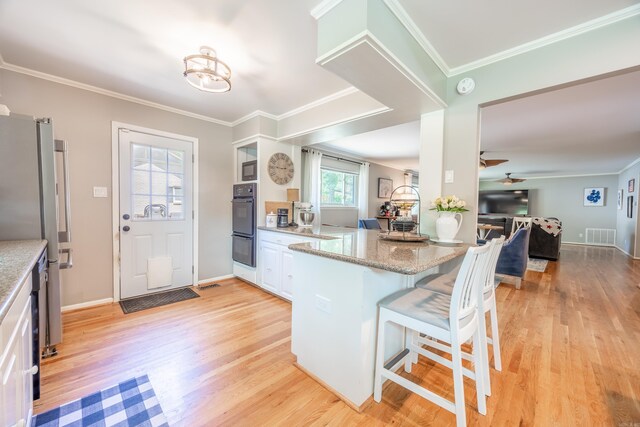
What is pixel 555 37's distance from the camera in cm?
169

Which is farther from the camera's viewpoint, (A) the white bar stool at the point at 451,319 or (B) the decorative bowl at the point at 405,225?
(B) the decorative bowl at the point at 405,225

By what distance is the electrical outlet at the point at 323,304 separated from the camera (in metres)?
1.63

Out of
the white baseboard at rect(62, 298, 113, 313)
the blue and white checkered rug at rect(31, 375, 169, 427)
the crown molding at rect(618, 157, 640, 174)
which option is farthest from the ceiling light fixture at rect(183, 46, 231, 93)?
the crown molding at rect(618, 157, 640, 174)

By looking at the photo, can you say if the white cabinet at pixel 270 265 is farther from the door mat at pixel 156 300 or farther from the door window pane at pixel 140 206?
the door window pane at pixel 140 206

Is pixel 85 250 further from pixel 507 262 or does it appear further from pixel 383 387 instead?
pixel 507 262

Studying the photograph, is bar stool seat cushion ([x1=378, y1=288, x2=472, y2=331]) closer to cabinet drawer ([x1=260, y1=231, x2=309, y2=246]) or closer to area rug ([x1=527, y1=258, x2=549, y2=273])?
cabinet drawer ([x1=260, y1=231, x2=309, y2=246])

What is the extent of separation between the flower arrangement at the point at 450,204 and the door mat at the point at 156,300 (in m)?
2.91

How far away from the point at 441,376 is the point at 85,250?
11.8 feet

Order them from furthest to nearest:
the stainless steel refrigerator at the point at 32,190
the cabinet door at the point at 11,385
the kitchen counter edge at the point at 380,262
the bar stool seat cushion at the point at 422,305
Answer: the stainless steel refrigerator at the point at 32,190
the bar stool seat cushion at the point at 422,305
the kitchen counter edge at the point at 380,262
the cabinet door at the point at 11,385

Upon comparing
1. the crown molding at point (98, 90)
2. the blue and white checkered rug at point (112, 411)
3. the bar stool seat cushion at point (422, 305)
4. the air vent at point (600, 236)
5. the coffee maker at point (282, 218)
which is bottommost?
the blue and white checkered rug at point (112, 411)

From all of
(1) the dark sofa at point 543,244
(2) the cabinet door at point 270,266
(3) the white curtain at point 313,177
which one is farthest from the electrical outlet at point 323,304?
(1) the dark sofa at point 543,244

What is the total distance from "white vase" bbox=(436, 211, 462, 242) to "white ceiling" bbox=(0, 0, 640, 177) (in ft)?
4.07

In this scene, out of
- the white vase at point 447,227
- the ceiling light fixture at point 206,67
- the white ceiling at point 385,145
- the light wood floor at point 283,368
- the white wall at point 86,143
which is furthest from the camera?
the white ceiling at point 385,145

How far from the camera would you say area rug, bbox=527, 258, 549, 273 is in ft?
16.0
